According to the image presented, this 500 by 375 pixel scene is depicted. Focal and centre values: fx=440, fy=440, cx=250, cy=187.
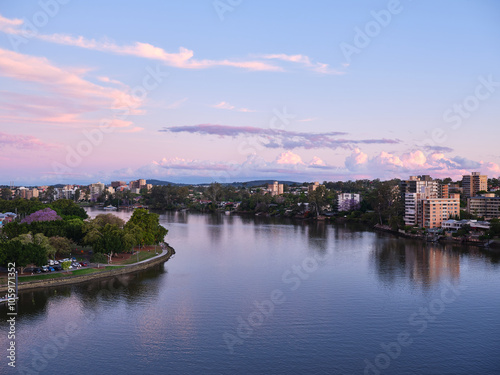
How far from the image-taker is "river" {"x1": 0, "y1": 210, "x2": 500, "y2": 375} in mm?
11078

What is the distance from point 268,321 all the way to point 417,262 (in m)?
14.2

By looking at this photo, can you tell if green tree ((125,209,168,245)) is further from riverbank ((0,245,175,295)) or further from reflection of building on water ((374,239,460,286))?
reflection of building on water ((374,239,460,286))

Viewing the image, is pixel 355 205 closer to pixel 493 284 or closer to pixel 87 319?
pixel 493 284

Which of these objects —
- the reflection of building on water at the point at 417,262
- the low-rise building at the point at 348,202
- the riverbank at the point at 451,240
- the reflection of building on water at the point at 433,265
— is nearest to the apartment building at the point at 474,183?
the low-rise building at the point at 348,202

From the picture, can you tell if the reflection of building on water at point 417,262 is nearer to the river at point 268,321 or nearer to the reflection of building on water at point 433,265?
the reflection of building on water at point 433,265

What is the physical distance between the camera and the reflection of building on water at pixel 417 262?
69.1ft

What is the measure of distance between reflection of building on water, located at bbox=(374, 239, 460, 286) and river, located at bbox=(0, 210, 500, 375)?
0.57 ft

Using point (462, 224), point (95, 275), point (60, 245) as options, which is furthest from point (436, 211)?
point (60, 245)

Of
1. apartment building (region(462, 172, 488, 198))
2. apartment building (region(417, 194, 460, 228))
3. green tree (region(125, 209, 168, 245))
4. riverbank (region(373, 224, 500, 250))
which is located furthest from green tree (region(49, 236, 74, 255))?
apartment building (region(462, 172, 488, 198))

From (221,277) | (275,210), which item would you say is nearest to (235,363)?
(221,277)

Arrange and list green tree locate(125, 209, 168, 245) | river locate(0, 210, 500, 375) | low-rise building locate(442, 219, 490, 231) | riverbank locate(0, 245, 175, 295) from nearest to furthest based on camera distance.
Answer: river locate(0, 210, 500, 375), riverbank locate(0, 245, 175, 295), green tree locate(125, 209, 168, 245), low-rise building locate(442, 219, 490, 231)

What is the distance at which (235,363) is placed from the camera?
11.1 meters

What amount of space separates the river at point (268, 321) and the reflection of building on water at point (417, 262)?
0.17 metres

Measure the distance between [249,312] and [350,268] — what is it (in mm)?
9582
